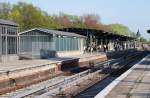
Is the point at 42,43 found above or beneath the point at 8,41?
beneath

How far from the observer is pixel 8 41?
40969 mm

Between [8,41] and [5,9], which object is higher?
[5,9]

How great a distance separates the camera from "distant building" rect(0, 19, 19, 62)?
39.3 meters

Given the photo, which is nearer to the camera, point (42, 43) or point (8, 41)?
point (8, 41)

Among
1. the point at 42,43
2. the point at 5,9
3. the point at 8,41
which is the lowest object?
the point at 42,43

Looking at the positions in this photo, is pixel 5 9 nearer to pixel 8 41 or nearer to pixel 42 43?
pixel 42 43

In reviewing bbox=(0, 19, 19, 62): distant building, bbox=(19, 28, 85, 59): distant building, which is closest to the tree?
bbox=(19, 28, 85, 59): distant building

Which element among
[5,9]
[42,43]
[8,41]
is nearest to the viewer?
[8,41]

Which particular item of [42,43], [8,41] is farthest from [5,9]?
[8,41]

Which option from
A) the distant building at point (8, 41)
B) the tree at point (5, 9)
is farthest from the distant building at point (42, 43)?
the tree at point (5, 9)

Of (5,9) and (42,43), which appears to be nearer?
(42,43)

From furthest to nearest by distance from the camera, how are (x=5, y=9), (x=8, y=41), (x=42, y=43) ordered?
(x=5, y=9) < (x=42, y=43) < (x=8, y=41)

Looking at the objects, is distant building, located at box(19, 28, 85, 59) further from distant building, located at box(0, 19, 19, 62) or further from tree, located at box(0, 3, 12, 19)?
tree, located at box(0, 3, 12, 19)

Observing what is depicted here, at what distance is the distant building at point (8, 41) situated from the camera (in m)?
39.3
